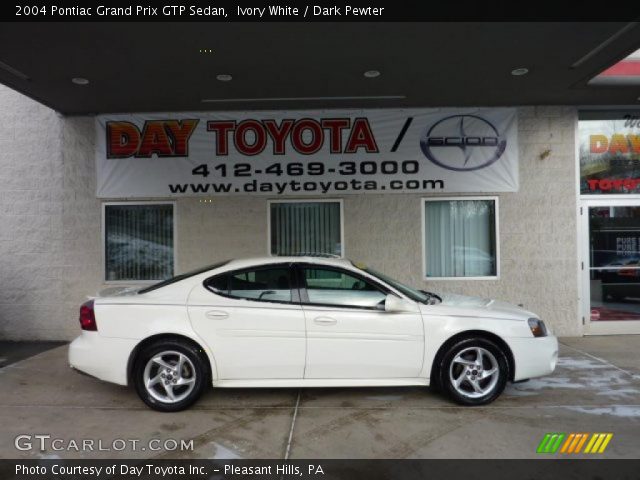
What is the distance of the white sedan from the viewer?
4637 millimetres

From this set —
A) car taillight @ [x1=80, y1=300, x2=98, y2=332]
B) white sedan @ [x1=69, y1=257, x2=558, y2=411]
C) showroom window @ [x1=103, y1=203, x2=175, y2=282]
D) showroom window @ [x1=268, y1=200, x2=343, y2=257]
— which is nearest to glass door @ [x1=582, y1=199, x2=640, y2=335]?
white sedan @ [x1=69, y1=257, x2=558, y2=411]

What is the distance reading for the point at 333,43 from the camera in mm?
5406

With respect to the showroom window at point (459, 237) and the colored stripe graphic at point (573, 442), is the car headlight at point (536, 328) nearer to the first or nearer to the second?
the colored stripe graphic at point (573, 442)

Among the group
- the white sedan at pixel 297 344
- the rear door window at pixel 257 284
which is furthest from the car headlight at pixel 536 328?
the rear door window at pixel 257 284

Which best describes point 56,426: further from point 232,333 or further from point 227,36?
point 227,36

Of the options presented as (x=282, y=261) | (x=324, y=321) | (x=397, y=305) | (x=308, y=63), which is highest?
(x=308, y=63)

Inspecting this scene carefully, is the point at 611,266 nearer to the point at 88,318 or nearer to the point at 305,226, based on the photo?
the point at 305,226

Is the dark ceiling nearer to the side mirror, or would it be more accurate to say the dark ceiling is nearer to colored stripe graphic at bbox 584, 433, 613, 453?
the side mirror

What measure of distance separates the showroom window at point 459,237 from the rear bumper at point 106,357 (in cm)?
519

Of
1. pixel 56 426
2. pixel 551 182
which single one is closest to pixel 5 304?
pixel 56 426

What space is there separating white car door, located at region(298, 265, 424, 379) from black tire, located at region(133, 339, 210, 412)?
104 cm

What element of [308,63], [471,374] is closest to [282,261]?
[471,374]

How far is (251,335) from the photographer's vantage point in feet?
15.3

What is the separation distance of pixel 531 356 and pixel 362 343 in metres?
1.69
